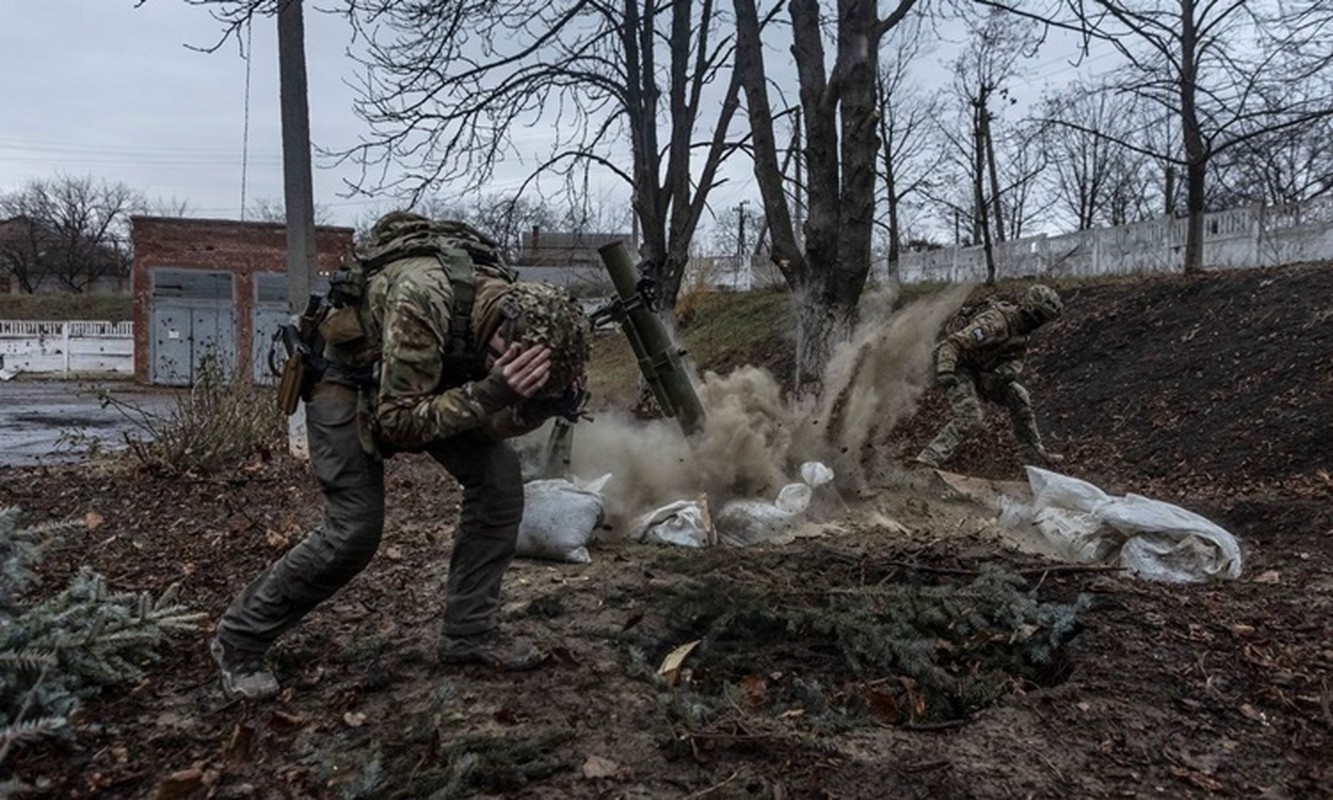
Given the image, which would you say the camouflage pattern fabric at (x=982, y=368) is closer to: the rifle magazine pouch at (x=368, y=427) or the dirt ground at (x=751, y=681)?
the dirt ground at (x=751, y=681)

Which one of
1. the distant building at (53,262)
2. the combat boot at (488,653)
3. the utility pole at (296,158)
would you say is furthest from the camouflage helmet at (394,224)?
the distant building at (53,262)

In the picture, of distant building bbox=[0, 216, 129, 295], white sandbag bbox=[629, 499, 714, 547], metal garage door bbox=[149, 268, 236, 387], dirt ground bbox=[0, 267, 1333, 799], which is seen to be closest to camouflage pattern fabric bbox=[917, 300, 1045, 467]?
dirt ground bbox=[0, 267, 1333, 799]

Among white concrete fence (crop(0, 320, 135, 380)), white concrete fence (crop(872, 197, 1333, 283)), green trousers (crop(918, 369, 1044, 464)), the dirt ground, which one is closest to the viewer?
the dirt ground

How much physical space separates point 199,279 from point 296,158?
59.2 ft

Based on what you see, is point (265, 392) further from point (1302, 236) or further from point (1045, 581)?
point (1302, 236)

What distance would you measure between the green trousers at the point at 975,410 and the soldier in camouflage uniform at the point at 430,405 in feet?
Result: 17.8

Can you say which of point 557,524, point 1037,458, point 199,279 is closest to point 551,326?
point 557,524

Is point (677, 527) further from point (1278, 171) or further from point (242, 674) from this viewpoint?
point (1278, 171)

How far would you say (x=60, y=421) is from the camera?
43.5 ft

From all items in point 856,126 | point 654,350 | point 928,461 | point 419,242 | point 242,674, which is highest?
point 856,126

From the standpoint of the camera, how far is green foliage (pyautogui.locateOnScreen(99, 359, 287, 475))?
7.07 metres

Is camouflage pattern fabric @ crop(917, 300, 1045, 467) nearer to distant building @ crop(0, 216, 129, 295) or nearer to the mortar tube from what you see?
the mortar tube

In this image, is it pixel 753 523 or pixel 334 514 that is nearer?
pixel 334 514

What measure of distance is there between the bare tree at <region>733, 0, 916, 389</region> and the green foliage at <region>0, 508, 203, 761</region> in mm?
5472
